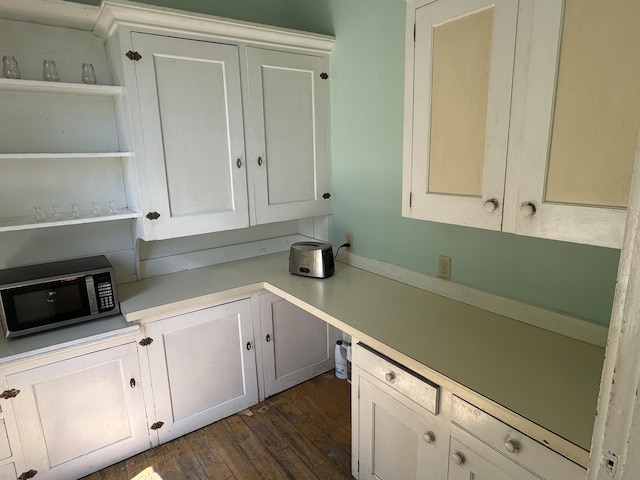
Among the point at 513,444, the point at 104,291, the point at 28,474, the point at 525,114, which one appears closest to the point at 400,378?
the point at 513,444

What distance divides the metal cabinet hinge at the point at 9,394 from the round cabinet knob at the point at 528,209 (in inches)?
82.7

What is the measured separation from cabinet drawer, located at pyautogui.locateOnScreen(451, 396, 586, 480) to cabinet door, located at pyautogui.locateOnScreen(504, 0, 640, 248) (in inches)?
22.2

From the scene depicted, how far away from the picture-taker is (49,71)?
186cm

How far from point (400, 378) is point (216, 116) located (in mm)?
1598

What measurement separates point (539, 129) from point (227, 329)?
1.82 metres

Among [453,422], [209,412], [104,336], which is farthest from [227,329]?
[453,422]

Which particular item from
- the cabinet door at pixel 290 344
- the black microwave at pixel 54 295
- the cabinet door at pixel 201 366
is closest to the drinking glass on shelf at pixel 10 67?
the black microwave at pixel 54 295

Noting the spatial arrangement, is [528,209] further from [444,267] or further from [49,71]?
[49,71]

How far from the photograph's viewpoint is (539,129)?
112cm

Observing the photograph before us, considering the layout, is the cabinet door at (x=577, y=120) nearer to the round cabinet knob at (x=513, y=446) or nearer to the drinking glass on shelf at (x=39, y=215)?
the round cabinet knob at (x=513, y=446)

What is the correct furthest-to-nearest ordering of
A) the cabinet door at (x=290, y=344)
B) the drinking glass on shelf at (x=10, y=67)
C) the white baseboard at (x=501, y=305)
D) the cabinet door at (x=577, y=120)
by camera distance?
→ the cabinet door at (x=290, y=344) → the drinking glass on shelf at (x=10, y=67) → the white baseboard at (x=501, y=305) → the cabinet door at (x=577, y=120)

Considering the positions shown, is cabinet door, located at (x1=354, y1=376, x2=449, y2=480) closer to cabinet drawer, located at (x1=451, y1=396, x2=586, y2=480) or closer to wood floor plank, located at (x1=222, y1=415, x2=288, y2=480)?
cabinet drawer, located at (x1=451, y1=396, x2=586, y2=480)

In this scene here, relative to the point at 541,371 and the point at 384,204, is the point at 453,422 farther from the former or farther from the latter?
the point at 384,204

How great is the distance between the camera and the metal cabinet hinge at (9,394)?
165 centimetres
